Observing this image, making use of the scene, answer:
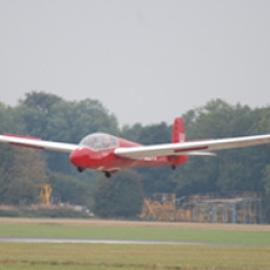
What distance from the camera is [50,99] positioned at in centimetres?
15638

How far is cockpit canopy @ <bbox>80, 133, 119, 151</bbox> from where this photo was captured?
185 feet

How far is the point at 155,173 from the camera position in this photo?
101 meters

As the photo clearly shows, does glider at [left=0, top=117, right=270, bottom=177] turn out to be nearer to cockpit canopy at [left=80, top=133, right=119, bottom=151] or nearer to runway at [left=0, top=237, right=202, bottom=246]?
cockpit canopy at [left=80, top=133, right=119, bottom=151]

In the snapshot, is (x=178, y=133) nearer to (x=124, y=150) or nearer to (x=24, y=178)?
(x=124, y=150)

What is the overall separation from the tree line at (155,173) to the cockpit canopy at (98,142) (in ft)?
88.3

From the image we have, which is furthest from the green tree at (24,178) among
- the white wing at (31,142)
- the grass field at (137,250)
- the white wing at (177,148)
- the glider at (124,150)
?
the white wing at (177,148)

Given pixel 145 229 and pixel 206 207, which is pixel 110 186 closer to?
pixel 206 207

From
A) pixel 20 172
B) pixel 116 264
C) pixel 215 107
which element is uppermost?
pixel 215 107

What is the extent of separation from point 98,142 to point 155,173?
4446 centimetres

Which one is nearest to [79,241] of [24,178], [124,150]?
[124,150]

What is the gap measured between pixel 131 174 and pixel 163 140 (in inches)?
772

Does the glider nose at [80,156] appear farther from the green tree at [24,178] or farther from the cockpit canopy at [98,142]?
the green tree at [24,178]

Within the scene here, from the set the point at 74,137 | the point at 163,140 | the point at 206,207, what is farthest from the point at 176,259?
the point at 74,137

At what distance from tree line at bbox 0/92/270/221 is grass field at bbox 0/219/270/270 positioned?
23.2m
